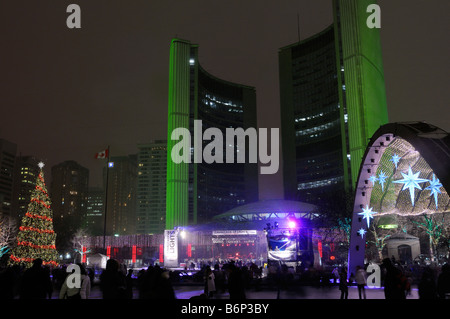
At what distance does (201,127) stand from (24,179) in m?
113

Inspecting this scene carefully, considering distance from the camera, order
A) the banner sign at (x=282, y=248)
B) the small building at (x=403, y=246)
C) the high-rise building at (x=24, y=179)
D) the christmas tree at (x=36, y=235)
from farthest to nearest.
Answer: the high-rise building at (x=24, y=179)
the small building at (x=403, y=246)
the christmas tree at (x=36, y=235)
the banner sign at (x=282, y=248)

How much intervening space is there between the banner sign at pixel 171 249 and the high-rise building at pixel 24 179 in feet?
430

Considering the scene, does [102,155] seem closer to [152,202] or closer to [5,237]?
[5,237]

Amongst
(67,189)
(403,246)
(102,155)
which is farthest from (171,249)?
(67,189)

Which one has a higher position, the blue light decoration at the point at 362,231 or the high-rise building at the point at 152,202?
the high-rise building at the point at 152,202

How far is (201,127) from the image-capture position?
8962 centimetres

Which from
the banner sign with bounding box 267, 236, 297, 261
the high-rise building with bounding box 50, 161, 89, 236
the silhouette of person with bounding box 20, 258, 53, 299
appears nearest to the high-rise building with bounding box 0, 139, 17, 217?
the high-rise building with bounding box 50, 161, 89, 236

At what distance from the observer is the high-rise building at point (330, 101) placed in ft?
222

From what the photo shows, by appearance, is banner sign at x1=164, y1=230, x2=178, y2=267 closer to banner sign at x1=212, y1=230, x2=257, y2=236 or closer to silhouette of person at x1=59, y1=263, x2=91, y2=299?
banner sign at x1=212, y1=230, x2=257, y2=236

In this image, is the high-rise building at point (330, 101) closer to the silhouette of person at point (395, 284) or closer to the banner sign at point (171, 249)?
the banner sign at point (171, 249)

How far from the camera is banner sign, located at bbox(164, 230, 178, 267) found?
50344 millimetres

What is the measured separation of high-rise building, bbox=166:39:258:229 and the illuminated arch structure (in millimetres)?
42920

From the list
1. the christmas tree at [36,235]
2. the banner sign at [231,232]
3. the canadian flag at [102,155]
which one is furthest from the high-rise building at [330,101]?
the christmas tree at [36,235]
